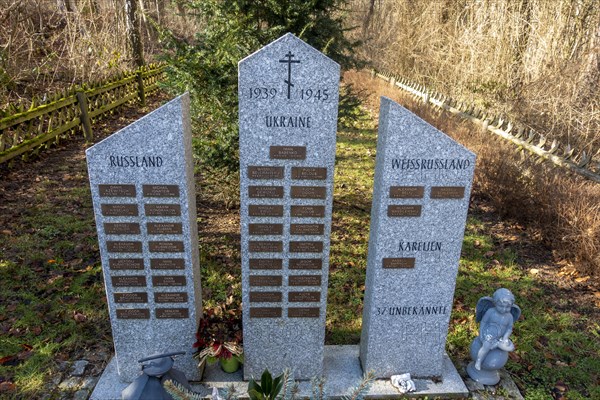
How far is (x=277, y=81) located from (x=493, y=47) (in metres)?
10.9

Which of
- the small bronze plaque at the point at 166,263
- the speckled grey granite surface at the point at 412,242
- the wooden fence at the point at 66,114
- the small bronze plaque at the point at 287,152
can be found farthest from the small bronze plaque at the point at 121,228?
the wooden fence at the point at 66,114

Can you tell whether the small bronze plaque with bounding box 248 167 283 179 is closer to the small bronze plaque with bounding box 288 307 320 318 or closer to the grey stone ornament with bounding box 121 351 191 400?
the small bronze plaque with bounding box 288 307 320 318

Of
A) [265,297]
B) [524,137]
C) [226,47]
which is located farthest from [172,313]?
[524,137]

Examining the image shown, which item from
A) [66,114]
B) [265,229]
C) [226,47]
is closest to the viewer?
[265,229]

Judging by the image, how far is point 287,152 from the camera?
3.22m

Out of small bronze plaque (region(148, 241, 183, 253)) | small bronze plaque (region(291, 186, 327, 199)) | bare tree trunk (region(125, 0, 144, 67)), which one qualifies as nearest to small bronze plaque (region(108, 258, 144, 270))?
small bronze plaque (region(148, 241, 183, 253))

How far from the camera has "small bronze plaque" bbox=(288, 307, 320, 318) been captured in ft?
12.1

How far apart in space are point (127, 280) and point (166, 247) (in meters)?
0.46

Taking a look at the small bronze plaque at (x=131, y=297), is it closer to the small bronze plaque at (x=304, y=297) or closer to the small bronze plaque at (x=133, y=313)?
the small bronze plaque at (x=133, y=313)

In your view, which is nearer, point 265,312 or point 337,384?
point 265,312

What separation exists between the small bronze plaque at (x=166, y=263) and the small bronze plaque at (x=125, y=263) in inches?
3.9

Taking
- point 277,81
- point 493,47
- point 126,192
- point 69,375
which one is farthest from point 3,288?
point 493,47

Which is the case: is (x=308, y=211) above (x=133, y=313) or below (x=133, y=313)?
above

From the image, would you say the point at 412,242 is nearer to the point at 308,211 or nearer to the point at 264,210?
the point at 308,211
